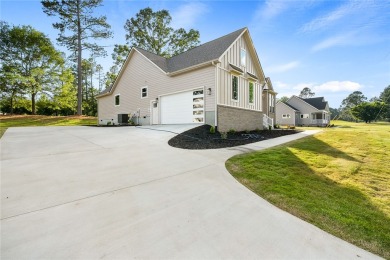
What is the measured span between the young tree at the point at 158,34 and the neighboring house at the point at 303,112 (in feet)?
71.3

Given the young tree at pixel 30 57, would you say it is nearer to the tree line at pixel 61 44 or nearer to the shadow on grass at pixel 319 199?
the tree line at pixel 61 44

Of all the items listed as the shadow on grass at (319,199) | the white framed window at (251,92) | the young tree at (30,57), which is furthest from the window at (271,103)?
the young tree at (30,57)

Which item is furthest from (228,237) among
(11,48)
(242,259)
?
(11,48)

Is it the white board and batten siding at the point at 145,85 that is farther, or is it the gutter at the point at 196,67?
the white board and batten siding at the point at 145,85

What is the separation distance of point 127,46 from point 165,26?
242 inches

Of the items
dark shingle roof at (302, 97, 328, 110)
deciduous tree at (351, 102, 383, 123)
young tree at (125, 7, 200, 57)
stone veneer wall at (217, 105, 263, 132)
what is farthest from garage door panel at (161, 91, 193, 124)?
deciduous tree at (351, 102, 383, 123)

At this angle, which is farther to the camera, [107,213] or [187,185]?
[187,185]

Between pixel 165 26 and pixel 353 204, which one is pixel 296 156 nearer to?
pixel 353 204

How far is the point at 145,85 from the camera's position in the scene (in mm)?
16391

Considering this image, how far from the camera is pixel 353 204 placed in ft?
11.3

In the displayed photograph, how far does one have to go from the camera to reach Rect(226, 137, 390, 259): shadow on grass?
262 cm

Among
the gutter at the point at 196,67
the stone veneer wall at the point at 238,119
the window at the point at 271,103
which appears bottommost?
the stone veneer wall at the point at 238,119

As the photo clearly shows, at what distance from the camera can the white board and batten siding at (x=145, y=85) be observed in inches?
478

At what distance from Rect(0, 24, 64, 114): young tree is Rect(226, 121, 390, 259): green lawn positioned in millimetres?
28553
